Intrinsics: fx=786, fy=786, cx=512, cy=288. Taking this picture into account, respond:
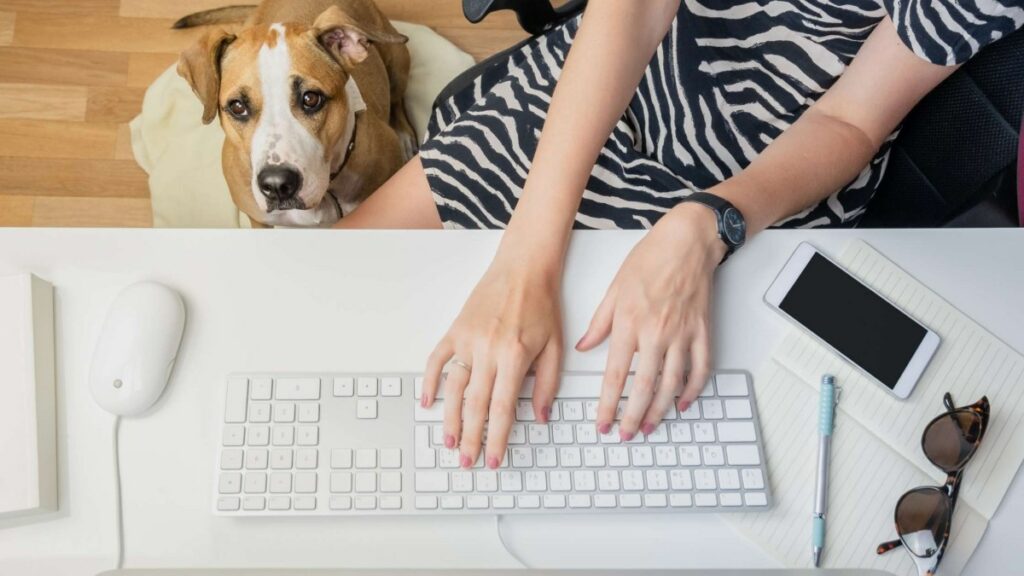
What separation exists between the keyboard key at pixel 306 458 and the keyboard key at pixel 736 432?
397mm

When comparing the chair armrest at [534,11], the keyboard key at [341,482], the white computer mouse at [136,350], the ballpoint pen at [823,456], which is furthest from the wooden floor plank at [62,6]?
the ballpoint pen at [823,456]

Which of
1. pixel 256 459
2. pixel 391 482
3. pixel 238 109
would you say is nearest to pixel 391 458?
pixel 391 482

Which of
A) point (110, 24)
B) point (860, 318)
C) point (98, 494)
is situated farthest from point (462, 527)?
point (110, 24)

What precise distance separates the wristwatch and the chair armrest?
49 cm

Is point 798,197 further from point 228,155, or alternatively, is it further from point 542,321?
point 228,155

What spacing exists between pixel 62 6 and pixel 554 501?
1727 mm

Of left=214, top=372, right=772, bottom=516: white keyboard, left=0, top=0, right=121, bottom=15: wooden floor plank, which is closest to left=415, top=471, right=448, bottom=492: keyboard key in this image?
left=214, top=372, right=772, bottom=516: white keyboard

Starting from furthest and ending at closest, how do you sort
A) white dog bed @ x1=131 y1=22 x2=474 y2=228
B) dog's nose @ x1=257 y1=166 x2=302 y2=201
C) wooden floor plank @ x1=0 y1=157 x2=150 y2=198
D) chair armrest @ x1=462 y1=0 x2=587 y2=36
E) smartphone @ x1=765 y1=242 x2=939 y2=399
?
wooden floor plank @ x1=0 y1=157 x2=150 y2=198, white dog bed @ x1=131 y1=22 x2=474 y2=228, dog's nose @ x1=257 y1=166 x2=302 y2=201, chair armrest @ x1=462 y1=0 x2=587 y2=36, smartphone @ x1=765 y1=242 x2=939 y2=399

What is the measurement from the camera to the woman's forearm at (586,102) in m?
0.88

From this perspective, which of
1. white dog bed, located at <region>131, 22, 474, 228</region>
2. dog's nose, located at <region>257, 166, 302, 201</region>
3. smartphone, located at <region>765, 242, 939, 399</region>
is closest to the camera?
smartphone, located at <region>765, 242, 939, 399</region>

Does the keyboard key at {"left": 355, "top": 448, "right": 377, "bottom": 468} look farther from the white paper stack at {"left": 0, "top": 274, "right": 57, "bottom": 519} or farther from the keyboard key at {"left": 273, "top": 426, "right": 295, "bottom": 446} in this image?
the white paper stack at {"left": 0, "top": 274, "right": 57, "bottom": 519}

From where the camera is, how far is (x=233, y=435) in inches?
29.6

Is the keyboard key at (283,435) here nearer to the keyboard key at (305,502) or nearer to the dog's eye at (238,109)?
the keyboard key at (305,502)

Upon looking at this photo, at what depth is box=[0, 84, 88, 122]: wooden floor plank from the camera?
1726 millimetres
